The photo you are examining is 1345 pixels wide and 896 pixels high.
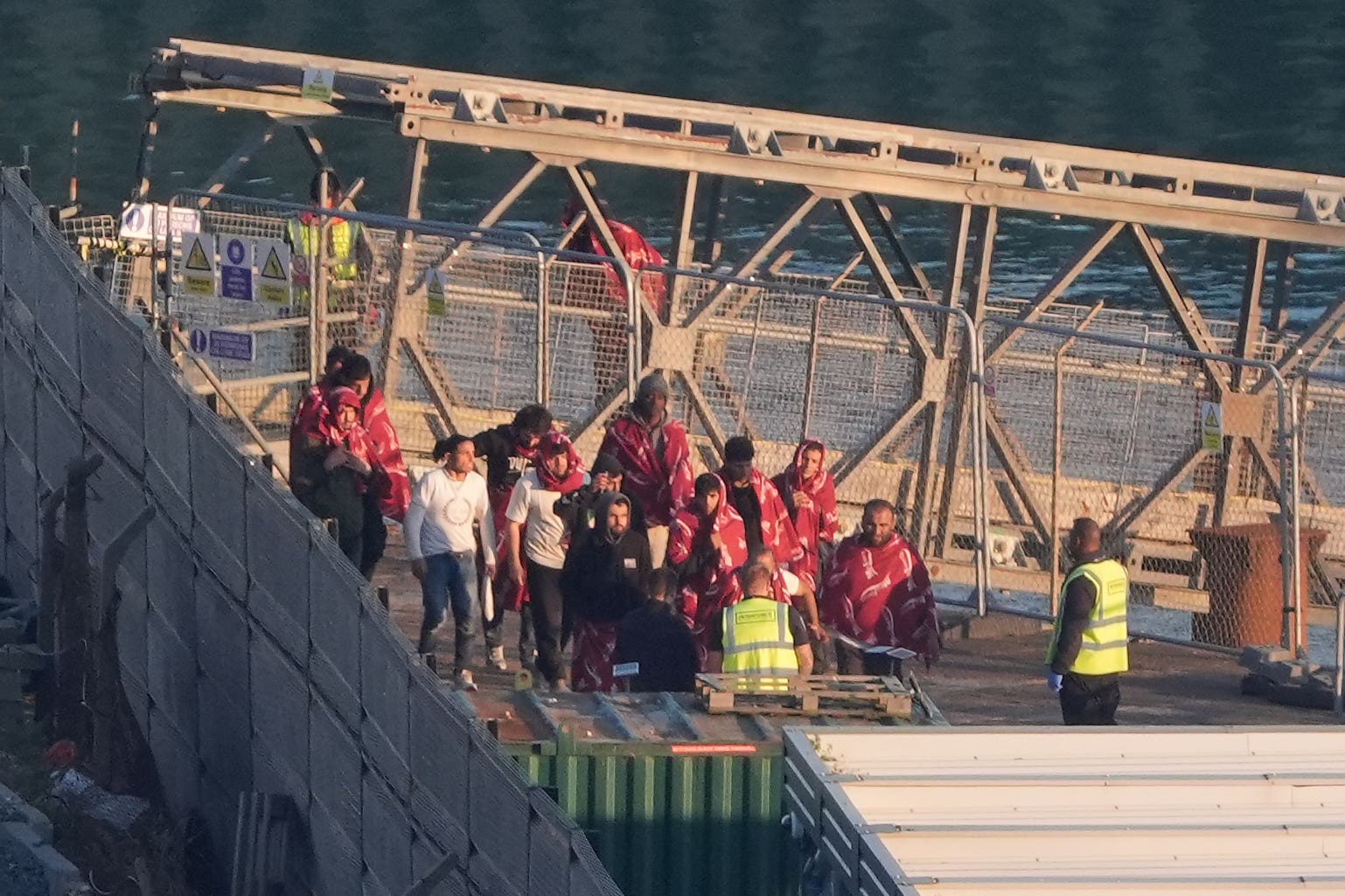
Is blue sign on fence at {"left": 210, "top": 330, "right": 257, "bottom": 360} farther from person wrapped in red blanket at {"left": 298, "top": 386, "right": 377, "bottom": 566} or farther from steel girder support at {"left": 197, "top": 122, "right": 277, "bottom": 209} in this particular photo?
person wrapped in red blanket at {"left": 298, "top": 386, "right": 377, "bottom": 566}

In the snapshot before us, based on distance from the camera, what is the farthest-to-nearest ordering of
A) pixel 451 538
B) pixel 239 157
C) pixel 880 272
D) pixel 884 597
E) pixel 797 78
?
pixel 797 78 < pixel 239 157 < pixel 880 272 < pixel 451 538 < pixel 884 597

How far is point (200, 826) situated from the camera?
1486cm

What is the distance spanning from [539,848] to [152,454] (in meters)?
6.21

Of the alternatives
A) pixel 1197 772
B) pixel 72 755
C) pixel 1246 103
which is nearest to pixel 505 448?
pixel 72 755

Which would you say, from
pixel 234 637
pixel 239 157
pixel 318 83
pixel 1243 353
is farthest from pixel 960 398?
pixel 239 157

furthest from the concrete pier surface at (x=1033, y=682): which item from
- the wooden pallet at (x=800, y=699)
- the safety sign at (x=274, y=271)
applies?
the wooden pallet at (x=800, y=699)

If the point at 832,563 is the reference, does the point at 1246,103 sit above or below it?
Answer: above

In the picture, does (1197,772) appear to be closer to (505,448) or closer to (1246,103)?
(505,448)

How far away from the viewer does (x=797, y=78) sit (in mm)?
55562

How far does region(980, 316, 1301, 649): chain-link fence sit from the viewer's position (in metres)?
17.4

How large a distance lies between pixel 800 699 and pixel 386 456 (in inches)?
168

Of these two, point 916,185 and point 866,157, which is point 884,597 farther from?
point 866,157

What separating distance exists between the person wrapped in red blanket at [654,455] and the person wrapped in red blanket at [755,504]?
1.76 ft

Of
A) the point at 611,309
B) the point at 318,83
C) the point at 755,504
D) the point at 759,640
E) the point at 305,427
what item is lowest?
the point at 759,640
